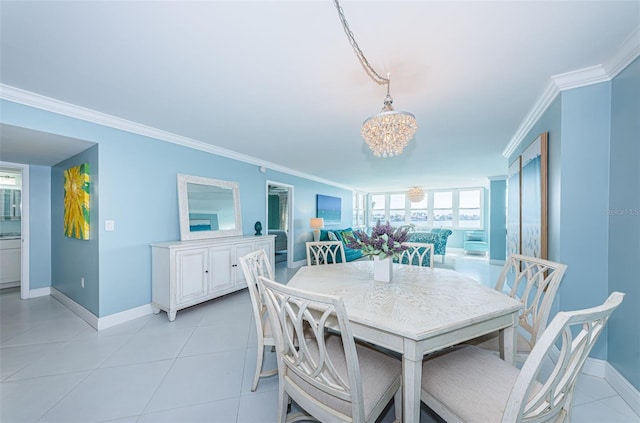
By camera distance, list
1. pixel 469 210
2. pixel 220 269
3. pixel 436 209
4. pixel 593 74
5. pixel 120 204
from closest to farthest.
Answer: pixel 593 74
pixel 120 204
pixel 220 269
pixel 469 210
pixel 436 209

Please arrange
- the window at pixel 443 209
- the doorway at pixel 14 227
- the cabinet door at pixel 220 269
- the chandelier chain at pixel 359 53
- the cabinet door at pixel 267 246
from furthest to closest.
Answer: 1. the window at pixel 443 209
2. the cabinet door at pixel 267 246
3. the doorway at pixel 14 227
4. the cabinet door at pixel 220 269
5. the chandelier chain at pixel 359 53

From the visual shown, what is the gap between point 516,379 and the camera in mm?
980

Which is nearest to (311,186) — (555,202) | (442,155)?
(442,155)

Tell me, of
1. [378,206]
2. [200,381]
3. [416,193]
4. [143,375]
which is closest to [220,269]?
[143,375]

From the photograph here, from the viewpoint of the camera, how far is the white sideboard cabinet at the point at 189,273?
9.17 ft

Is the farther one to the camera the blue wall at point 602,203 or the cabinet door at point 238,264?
the cabinet door at point 238,264

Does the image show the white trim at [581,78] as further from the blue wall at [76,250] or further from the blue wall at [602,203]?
the blue wall at [76,250]

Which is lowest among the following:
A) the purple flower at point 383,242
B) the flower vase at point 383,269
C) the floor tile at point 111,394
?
the floor tile at point 111,394

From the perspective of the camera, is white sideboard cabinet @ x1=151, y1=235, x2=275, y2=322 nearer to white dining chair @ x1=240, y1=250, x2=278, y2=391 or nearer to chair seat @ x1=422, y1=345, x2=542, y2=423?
white dining chair @ x1=240, y1=250, x2=278, y2=391

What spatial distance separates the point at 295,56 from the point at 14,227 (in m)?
5.71

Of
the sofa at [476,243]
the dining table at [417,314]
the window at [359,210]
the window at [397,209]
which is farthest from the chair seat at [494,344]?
the window at [397,209]

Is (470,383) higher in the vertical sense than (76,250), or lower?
lower

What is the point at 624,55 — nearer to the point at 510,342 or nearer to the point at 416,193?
the point at 510,342

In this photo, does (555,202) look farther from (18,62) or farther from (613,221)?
(18,62)
